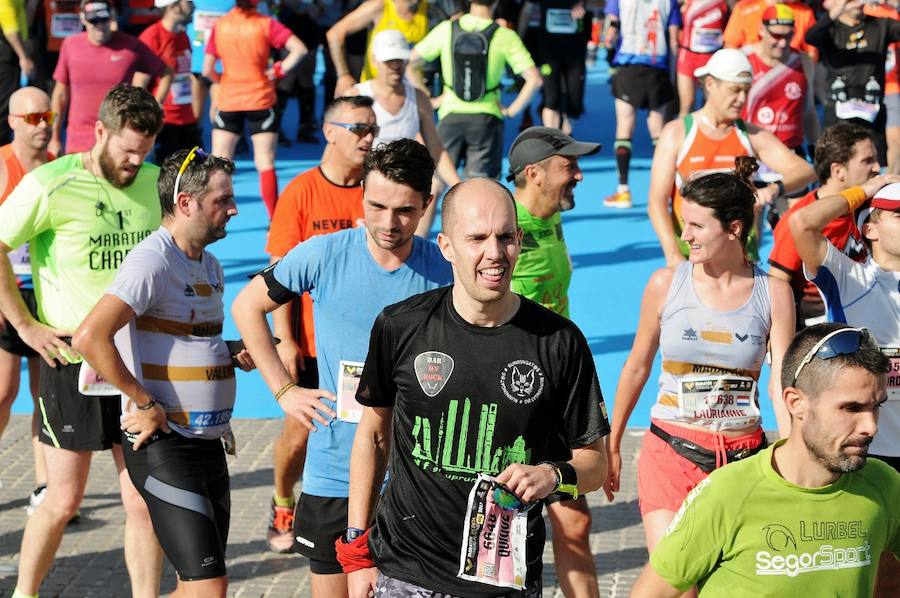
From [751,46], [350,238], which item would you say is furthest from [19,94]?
[751,46]

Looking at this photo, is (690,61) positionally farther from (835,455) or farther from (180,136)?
(835,455)

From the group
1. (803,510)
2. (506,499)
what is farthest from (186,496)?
(803,510)

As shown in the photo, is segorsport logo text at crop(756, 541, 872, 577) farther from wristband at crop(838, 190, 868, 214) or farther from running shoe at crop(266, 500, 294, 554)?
running shoe at crop(266, 500, 294, 554)

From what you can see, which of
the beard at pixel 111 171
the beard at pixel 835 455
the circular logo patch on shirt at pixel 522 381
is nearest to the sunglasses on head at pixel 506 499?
→ the circular logo patch on shirt at pixel 522 381

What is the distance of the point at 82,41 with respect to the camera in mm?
11180

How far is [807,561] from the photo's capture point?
3256 mm

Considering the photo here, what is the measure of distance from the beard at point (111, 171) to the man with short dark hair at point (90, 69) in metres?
5.70

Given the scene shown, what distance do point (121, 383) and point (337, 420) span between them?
2.41ft

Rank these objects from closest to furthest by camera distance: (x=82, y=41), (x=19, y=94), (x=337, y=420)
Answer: (x=337, y=420), (x=19, y=94), (x=82, y=41)

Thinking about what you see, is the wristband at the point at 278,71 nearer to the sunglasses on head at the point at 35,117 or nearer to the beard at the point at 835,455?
the sunglasses on head at the point at 35,117

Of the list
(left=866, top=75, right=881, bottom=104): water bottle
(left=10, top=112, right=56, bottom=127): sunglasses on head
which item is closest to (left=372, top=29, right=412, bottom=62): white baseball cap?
(left=10, top=112, right=56, bottom=127): sunglasses on head

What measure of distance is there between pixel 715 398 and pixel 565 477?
52.7 inches

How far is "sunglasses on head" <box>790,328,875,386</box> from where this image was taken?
10.7 ft

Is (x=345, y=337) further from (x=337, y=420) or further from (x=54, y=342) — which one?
(x=54, y=342)
